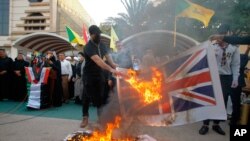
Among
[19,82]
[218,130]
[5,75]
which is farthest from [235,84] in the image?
[5,75]

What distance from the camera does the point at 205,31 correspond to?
12.8 m

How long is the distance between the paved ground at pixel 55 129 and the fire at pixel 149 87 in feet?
1.87

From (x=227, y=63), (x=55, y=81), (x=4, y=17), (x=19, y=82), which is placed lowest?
(x=19, y=82)

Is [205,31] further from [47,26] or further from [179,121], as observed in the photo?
[47,26]

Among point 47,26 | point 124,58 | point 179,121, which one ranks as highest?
point 47,26

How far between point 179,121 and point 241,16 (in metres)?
8.42

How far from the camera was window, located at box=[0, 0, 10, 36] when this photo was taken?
83.1 feet

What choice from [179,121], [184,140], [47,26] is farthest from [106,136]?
[47,26]

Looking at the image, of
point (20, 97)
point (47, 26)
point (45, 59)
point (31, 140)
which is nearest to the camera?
point (31, 140)

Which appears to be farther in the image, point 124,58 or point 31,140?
point 124,58

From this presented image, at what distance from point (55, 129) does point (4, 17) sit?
875 inches

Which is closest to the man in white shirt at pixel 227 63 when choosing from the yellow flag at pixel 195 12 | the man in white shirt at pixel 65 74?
the yellow flag at pixel 195 12

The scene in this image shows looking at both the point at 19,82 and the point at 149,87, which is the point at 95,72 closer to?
the point at 149,87

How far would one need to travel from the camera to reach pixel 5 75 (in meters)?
10.9
